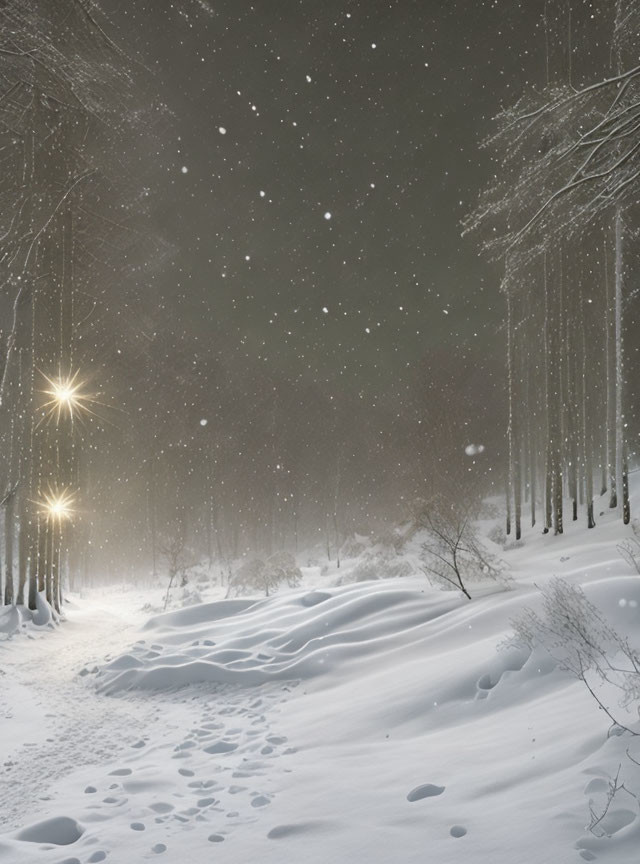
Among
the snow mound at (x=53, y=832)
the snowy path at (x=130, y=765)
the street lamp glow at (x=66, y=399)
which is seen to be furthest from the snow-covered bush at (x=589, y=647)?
the street lamp glow at (x=66, y=399)

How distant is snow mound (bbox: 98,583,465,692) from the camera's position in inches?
Answer: 308

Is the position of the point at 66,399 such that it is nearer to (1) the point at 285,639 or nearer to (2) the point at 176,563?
(2) the point at 176,563

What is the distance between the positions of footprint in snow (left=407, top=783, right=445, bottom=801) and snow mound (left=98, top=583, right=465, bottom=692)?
3935 millimetres

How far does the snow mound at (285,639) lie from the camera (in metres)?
7.82

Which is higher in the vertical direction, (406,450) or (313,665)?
(406,450)

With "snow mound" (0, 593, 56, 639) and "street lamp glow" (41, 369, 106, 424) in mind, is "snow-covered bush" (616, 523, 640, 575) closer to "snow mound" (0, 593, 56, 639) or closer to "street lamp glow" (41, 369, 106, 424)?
"snow mound" (0, 593, 56, 639)

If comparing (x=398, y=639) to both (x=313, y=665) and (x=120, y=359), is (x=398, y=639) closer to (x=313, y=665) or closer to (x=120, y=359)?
(x=313, y=665)

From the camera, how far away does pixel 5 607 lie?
13.1 m

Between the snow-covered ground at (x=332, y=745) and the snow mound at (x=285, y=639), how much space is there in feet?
0.13

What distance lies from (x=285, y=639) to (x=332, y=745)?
13.4 ft

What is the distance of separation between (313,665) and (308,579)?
1337 centimetres

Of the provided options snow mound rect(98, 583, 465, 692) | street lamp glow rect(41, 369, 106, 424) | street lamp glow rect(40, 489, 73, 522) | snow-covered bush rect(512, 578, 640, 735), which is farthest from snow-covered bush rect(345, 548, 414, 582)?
snow-covered bush rect(512, 578, 640, 735)

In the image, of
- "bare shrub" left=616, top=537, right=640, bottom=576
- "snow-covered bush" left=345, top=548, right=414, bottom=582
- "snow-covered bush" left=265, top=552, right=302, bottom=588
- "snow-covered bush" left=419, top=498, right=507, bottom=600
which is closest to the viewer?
"bare shrub" left=616, top=537, right=640, bottom=576

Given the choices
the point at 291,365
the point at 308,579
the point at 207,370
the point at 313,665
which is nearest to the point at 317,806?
the point at 313,665
